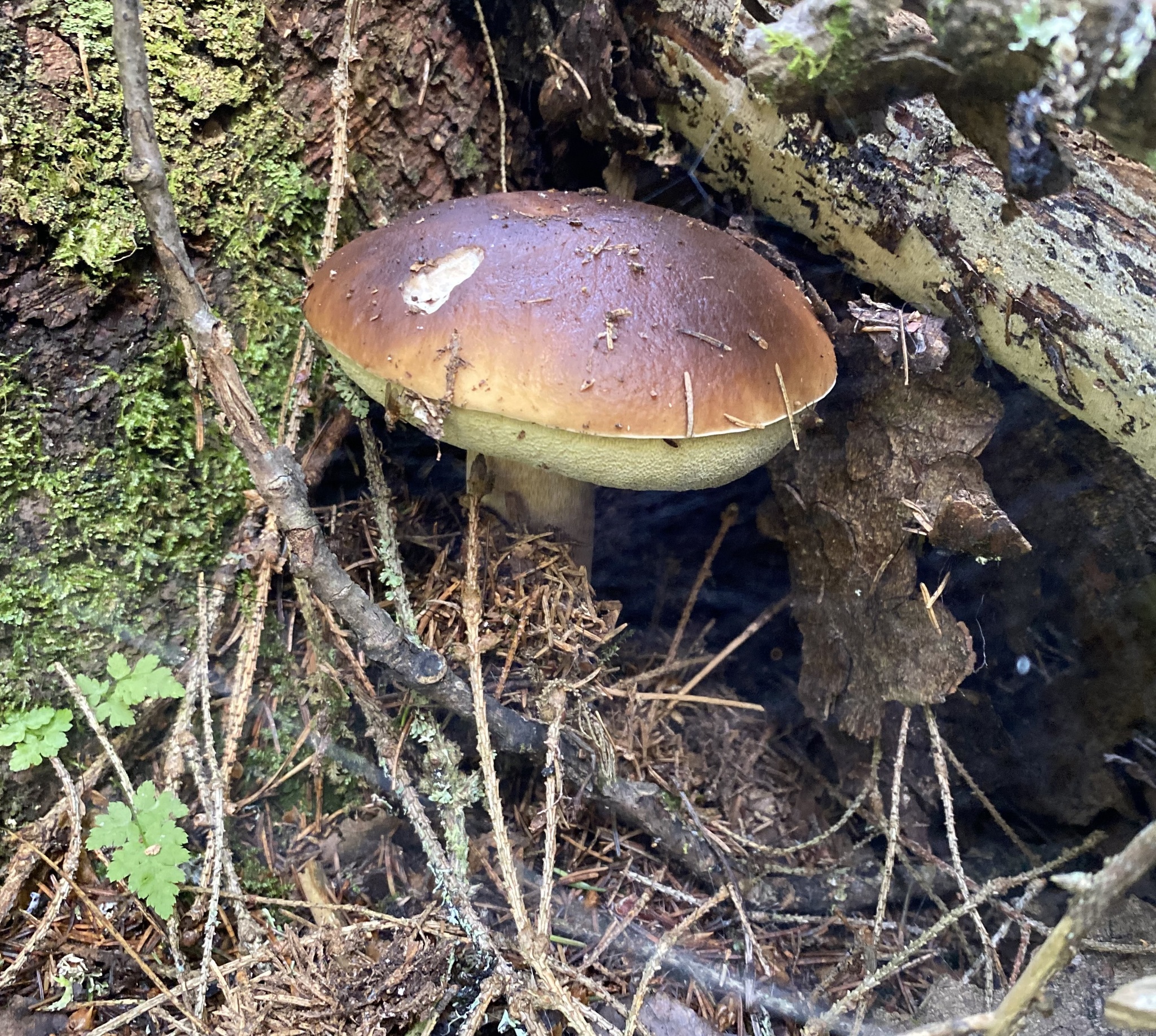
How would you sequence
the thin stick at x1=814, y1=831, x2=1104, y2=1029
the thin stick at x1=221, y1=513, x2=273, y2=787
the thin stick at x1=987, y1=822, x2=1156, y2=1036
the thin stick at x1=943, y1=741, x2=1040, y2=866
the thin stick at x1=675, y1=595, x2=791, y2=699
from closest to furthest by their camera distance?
1. the thin stick at x1=987, y1=822, x2=1156, y2=1036
2. the thin stick at x1=814, y1=831, x2=1104, y2=1029
3. the thin stick at x1=221, y1=513, x2=273, y2=787
4. the thin stick at x1=943, y1=741, x2=1040, y2=866
5. the thin stick at x1=675, y1=595, x2=791, y2=699

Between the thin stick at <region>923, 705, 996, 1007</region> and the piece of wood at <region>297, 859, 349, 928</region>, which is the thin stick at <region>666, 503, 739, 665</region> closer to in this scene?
the thin stick at <region>923, 705, 996, 1007</region>

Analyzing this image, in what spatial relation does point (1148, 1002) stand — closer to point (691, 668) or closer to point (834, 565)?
point (834, 565)

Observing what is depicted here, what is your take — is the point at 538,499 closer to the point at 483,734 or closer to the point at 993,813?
the point at 483,734

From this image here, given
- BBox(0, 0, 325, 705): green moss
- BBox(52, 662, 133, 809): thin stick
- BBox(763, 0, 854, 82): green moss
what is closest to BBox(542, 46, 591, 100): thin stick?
BBox(0, 0, 325, 705): green moss

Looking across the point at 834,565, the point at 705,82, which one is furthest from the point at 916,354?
the point at 705,82

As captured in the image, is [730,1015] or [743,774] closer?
[730,1015]

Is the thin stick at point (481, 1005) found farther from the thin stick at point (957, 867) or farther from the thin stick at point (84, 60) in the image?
the thin stick at point (84, 60)
